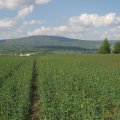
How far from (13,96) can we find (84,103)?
14.3ft

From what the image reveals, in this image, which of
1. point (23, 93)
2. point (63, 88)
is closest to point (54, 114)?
point (23, 93)

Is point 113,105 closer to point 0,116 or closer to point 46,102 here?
point 46,102

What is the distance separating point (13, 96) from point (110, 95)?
4958mm

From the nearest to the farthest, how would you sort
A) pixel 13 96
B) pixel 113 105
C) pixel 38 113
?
pixel 38 113 → pixel 113 105 → pixel 13 96

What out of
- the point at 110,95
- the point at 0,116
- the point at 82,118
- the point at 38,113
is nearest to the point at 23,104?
the point at 38,113

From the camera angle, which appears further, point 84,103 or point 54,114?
point 84,103

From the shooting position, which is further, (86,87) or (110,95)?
(86,87)

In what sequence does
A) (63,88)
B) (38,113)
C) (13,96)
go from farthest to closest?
(63,88) < (13,96) < (38,113)

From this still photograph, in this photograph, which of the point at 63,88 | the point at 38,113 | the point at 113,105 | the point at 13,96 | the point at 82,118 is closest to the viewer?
the point at 82,118

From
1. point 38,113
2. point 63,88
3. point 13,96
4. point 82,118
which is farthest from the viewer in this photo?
point 63,88

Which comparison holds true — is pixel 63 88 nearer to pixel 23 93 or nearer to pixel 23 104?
pixel 23 93

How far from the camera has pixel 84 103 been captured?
1686 cm

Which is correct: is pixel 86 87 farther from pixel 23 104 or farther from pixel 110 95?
pixel 23 104

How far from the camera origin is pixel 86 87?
2291cm
